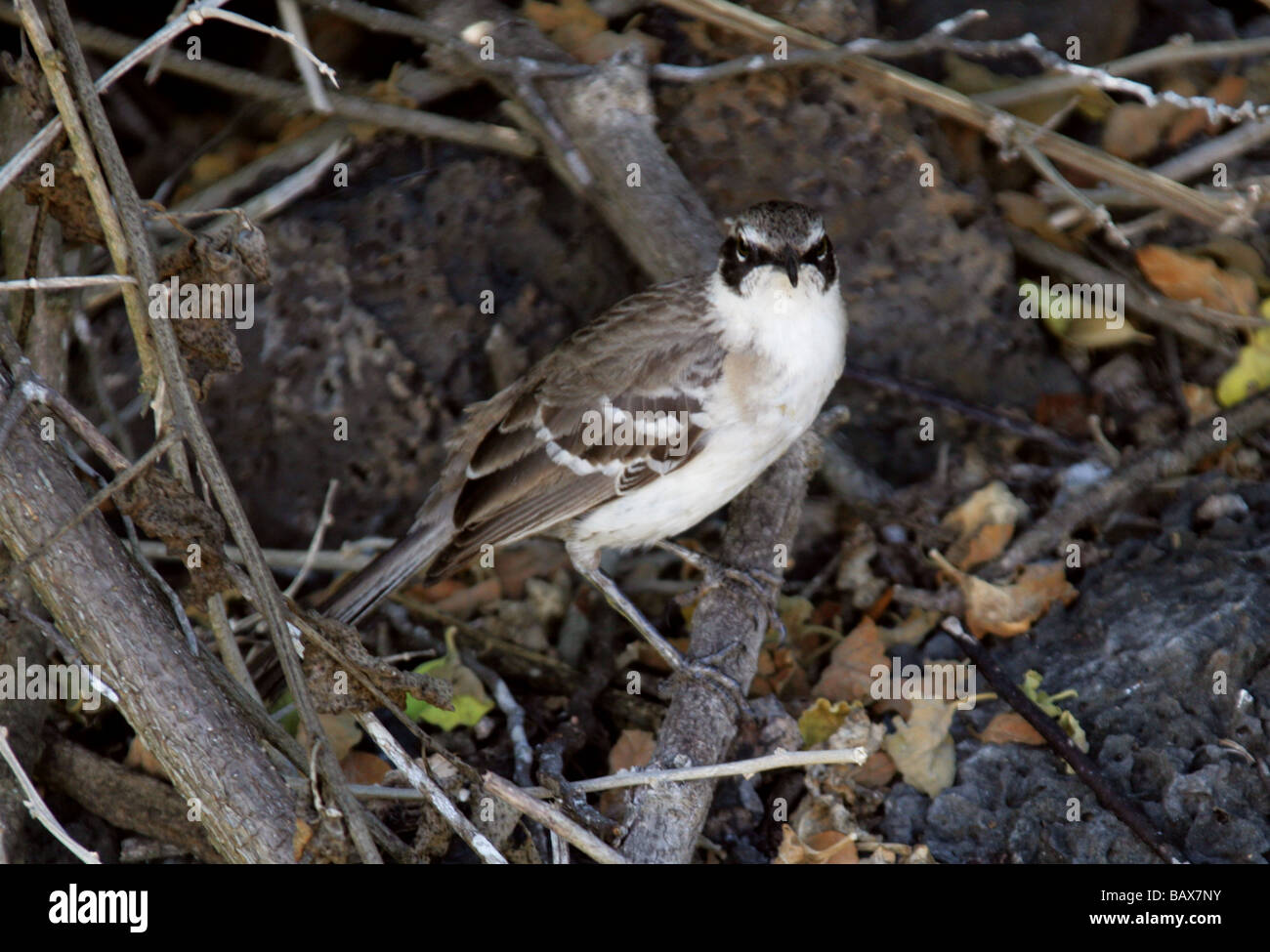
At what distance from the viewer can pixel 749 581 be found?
447 cm

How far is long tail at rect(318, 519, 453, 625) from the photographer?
4.48m

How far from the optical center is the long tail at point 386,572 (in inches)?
177

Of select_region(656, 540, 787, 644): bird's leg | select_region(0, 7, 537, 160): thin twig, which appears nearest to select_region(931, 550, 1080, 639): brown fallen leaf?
select_region(656, 540, 787, 644): bird's leg

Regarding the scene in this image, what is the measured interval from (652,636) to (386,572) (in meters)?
1.00

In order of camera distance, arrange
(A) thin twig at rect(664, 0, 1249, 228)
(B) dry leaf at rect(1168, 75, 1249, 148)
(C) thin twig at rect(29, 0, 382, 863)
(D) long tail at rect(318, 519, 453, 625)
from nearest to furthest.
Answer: (C) thin twig at rect(29, 0, 382, 863)
(D) long tail at rect(318, 519, 453, 625)
(A) thin twig at rect(664, 0, 1249, 228)
(B) dry leaf at rect(1168, 75, 1249, 148)

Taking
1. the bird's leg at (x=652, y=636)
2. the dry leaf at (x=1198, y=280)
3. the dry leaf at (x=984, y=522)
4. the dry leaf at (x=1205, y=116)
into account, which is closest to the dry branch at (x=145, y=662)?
the bird's leg at (x=652, y=636)

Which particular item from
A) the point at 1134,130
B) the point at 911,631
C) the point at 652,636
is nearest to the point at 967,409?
the point at 911,631

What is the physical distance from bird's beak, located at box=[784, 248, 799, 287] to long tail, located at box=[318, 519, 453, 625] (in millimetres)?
1569

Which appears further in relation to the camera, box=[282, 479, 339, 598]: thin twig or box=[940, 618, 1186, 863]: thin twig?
box=[282, 479, 339, 598]: thin twig

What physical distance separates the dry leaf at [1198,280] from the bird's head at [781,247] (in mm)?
1778

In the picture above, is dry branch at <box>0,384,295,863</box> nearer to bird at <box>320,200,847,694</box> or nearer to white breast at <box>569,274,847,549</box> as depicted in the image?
bird at <box>320,200,847,694</box>

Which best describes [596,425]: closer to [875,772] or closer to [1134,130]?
[875,772]

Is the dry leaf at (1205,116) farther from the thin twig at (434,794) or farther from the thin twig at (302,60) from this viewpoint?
the thin twig at (434,794)
